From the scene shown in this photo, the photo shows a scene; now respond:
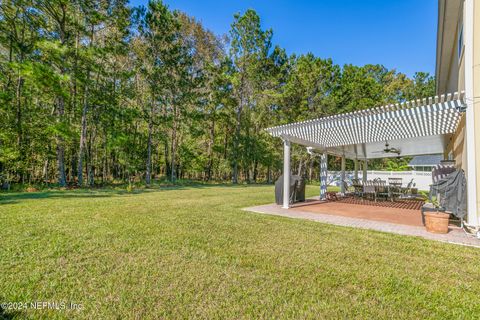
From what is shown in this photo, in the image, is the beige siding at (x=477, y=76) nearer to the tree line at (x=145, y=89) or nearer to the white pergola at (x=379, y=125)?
the white pergola at (x=379, y=125)

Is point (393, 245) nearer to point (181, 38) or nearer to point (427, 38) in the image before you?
point (427, 38)

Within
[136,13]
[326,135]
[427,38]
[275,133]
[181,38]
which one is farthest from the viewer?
[181,38]

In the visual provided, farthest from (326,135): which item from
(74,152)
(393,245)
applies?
(74,152)

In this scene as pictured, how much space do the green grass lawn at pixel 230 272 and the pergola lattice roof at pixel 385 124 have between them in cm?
297

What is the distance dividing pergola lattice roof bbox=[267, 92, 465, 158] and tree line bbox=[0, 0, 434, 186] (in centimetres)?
1096

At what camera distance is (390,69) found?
91.5 ft

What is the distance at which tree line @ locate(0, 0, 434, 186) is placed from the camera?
460 inches

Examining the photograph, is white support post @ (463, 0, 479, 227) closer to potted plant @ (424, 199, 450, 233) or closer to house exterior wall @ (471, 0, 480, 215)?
house exterior wall @ (471, 0, 480, 215)

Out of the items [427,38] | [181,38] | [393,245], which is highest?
[181,38]

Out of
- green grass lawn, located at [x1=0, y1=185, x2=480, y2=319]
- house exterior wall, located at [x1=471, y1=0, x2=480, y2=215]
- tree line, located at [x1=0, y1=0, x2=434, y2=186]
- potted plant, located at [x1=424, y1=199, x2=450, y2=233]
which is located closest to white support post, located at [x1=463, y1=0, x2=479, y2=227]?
house exterior wall, located at [x1=471, y1=0, x2=480, y2=215]

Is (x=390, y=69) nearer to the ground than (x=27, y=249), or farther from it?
farther from it

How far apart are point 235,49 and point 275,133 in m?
15.1

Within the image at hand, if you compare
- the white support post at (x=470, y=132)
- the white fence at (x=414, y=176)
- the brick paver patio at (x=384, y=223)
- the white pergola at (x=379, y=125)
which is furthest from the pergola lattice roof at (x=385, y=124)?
the white fence at (x=414, y=176)

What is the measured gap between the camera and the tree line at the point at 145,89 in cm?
1169
